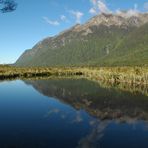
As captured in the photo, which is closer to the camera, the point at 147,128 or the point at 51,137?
the point at 51,137

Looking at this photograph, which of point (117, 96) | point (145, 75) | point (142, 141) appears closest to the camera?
point (142, 141)

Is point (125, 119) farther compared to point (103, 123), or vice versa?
point (125, 119)

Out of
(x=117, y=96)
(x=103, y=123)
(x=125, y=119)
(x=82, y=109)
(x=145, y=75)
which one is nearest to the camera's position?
(x=103, y=123)

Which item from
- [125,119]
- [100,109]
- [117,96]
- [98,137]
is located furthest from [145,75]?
[98,137]

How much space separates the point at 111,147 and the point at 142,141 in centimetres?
278

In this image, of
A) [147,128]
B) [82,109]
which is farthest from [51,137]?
[82,109]

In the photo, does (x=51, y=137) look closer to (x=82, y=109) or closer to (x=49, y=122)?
(x=49, y=122)

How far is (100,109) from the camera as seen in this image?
3447cm

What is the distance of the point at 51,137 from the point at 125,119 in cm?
938

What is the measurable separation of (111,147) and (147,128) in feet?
21.7

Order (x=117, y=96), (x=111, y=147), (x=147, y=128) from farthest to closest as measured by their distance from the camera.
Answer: (x=117, y=96) < (x=147, y=128) < (x=111, y=147)

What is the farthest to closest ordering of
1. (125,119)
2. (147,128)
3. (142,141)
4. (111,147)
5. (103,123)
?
1. (125,119)
2. (103,123)
3. (147,128)
4. (142,141)
5. (111,147)

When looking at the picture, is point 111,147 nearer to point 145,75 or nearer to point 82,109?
point 82,109

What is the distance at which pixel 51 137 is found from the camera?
21250 mm
